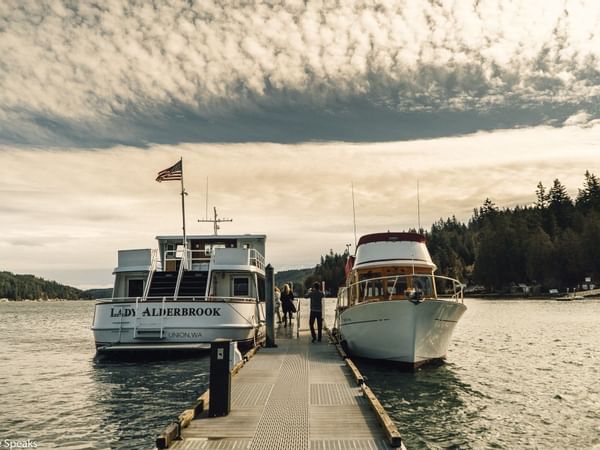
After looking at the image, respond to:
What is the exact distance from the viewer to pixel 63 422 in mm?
12672

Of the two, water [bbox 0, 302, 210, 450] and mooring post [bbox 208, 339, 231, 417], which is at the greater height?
mooring post [bbox 208, 339, 231, 417]

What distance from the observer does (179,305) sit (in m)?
21.0

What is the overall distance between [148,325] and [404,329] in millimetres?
10562

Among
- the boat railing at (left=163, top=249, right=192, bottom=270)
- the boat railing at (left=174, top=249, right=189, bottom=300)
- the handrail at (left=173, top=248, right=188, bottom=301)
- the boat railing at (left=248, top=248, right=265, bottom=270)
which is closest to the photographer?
the handrail at (left=173, top=248, right=188, bottom=301)

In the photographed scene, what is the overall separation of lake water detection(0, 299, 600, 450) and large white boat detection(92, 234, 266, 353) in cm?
113

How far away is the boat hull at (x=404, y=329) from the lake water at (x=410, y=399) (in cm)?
69

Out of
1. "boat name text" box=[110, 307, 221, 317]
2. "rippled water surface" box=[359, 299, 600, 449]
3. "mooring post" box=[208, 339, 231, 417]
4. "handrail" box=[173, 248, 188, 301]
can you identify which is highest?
"handrail" box=[173, 248, 188, 301]

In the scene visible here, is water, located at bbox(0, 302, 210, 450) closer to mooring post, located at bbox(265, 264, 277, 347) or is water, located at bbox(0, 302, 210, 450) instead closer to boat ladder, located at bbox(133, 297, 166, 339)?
boat ladder, located at bbox(133, 297, 166, 339)

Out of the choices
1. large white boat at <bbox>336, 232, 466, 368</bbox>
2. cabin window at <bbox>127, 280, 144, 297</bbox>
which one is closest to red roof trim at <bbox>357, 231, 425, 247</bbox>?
large white boat at <bbox>336, 232, 466, 368</bbox>

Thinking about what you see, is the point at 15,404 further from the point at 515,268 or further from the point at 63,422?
the point at 515,268

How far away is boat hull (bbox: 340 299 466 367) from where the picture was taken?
1683 cm

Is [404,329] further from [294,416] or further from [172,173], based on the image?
[172,173]

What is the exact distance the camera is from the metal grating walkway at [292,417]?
8.17 m

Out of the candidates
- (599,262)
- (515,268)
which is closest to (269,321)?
(599,262)
